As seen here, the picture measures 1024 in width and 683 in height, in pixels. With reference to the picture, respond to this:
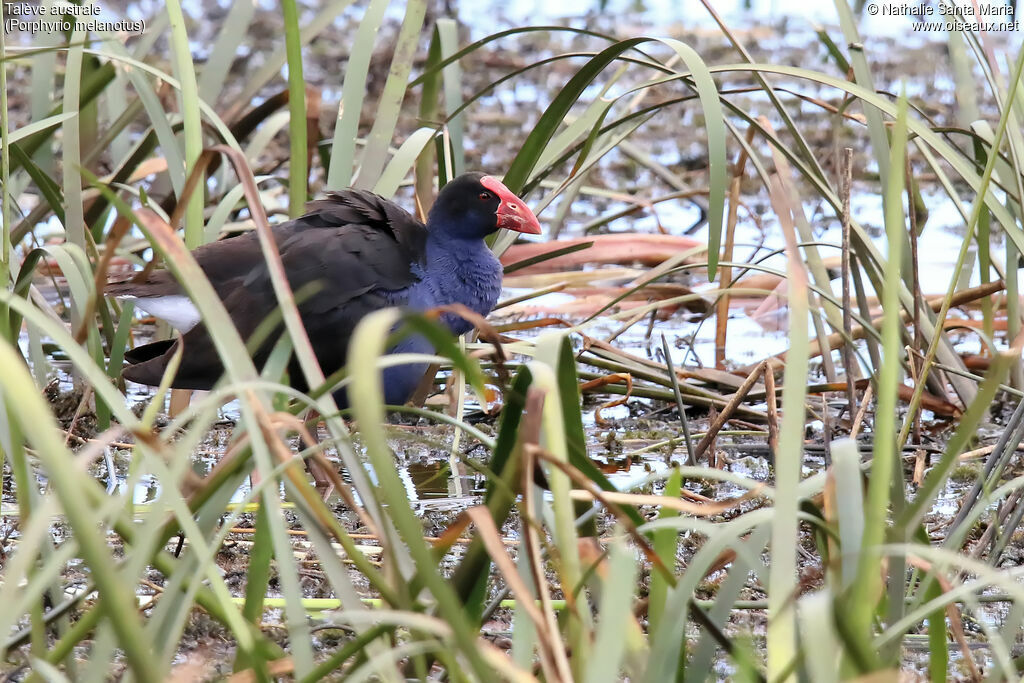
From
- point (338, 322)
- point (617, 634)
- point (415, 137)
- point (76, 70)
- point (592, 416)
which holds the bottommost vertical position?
point (592, 416)

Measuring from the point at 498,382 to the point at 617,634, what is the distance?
17.1 inches

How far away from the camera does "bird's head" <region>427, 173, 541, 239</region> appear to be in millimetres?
2803

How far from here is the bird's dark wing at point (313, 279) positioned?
2504 millimetres

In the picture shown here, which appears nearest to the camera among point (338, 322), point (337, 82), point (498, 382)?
point (498, 382)

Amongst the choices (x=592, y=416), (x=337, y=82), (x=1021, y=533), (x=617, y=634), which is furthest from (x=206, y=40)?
(x=617, y=634)

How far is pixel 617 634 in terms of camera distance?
98 cm

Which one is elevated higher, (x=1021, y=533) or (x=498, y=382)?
(x=498, y=382)

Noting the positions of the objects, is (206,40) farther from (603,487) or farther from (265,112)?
(603,487)

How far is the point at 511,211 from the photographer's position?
2.83 metres

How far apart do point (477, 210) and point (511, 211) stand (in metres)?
0.08

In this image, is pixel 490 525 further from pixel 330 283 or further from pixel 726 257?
pixel 726 257

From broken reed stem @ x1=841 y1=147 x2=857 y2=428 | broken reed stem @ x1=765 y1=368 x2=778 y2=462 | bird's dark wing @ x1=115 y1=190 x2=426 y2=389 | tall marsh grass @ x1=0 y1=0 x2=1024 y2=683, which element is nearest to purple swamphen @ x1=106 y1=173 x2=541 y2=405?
bird's dark wing @ x1=115 y1=190 x2=426 y2=389

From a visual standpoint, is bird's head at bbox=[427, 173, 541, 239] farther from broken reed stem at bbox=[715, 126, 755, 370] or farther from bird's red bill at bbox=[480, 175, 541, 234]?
broken reed stem at bbox=[715, 126, 755, 370]

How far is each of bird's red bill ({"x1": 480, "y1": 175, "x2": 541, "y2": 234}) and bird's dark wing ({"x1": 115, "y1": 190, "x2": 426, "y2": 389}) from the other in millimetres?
257
